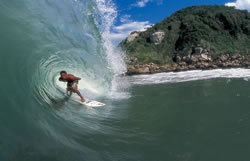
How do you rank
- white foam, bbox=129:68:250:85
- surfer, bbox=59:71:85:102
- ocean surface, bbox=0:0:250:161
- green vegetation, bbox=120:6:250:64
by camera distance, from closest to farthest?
1. ocean surface, bbox=0:0:250:161
2. surfer, bbox=59:71:85:102
3. white foam, bbox=129:68:250:85
4. green vegetation, bbox=120:6:250:64

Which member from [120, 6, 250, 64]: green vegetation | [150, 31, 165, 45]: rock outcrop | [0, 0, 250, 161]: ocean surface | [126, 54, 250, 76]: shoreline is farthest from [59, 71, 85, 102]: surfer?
[150, 31, 165, 45]: rock outcrop

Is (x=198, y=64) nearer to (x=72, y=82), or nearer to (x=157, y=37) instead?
(x=157, y=37)

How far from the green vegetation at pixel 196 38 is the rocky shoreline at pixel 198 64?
675 cm

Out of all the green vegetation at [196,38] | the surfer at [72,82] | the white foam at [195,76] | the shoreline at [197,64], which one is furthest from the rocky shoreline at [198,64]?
the surfer at [72,82]

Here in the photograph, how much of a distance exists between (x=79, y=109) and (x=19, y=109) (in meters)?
2.95

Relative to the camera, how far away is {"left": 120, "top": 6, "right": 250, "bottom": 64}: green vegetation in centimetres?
8630

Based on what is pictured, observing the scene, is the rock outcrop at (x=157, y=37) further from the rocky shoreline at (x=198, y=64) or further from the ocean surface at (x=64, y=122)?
the ocean surface at (x=64, y=122)

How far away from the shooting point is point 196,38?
90.0 meters

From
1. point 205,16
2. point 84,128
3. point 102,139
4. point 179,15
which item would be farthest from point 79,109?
point 179,15

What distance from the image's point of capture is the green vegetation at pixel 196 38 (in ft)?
283

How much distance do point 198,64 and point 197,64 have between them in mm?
692

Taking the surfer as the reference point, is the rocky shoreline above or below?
above

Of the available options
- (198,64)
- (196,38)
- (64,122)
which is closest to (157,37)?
(196,38)

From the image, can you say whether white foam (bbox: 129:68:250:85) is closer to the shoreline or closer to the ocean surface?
the shoreline
